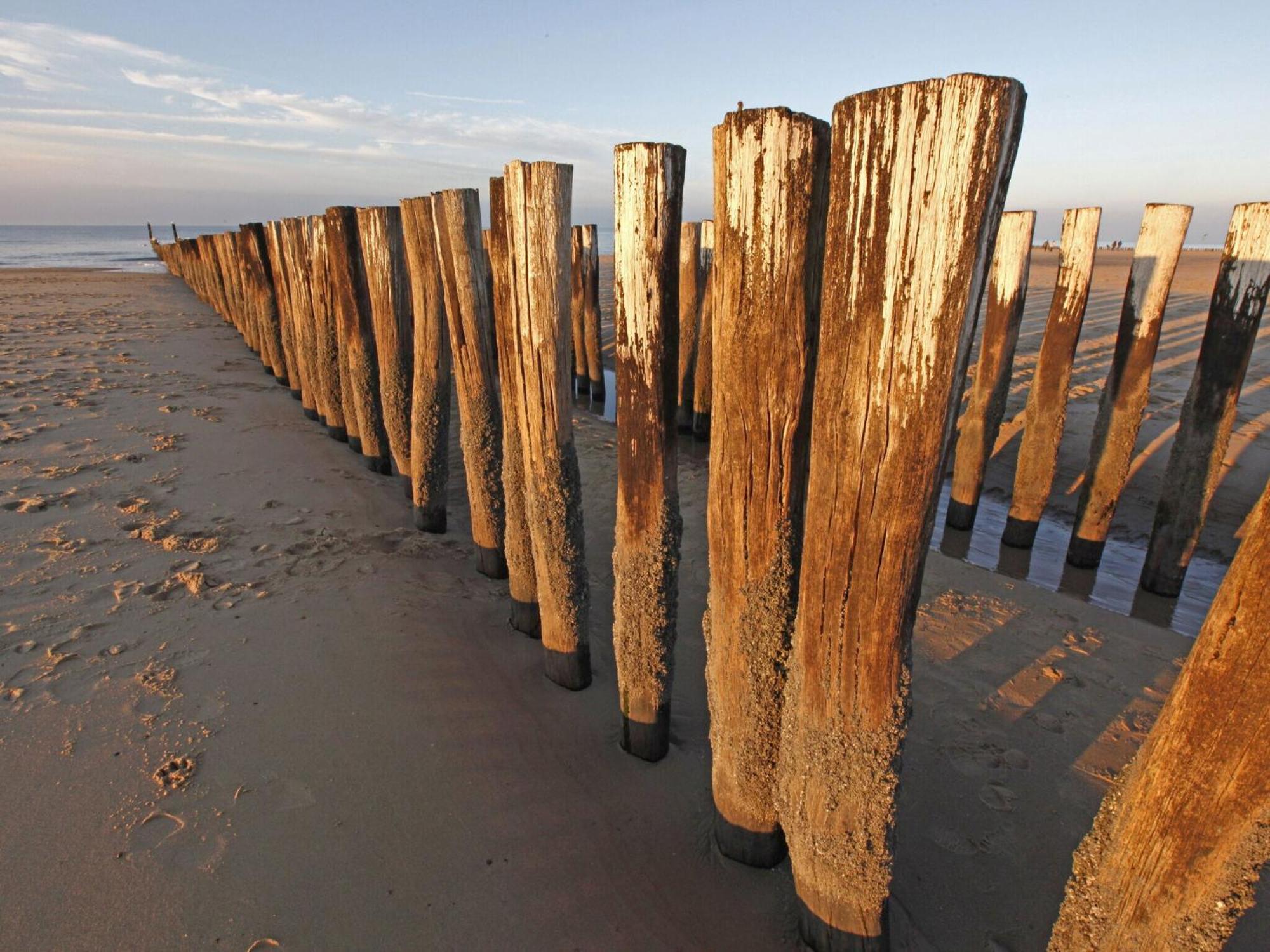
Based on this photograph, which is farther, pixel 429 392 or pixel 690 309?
pixel 690 309

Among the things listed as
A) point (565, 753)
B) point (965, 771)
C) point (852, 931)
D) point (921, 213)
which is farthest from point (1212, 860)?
point (565, 753)

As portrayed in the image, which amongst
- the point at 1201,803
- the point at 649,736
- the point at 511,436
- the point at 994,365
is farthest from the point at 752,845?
the point at 994,365

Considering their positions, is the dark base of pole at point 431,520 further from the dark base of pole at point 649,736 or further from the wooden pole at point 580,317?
the wooden pole at point 580,317

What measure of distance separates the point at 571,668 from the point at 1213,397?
4935 millimetres

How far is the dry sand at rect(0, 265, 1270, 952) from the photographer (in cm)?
215

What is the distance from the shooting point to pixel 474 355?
155 inches

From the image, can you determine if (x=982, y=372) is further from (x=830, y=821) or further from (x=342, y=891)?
(x=342, y=891)

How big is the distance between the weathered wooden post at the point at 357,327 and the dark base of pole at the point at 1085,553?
6166 millimetres

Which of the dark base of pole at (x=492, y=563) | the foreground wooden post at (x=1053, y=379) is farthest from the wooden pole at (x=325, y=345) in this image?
the foreground wooden post at (x=1053, y=379)

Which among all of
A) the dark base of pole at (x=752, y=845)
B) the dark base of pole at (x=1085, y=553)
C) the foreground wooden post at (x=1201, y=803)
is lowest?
the dark base of pole at (x=1085, y=553)

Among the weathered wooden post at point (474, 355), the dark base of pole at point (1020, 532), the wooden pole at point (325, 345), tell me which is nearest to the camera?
the weathered wooden post at point (474, 355)

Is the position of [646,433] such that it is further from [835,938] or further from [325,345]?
[325,345]

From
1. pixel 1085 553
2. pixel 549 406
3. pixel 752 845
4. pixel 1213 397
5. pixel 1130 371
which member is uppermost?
pixel 549 406

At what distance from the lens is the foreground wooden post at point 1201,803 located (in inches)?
48.9
